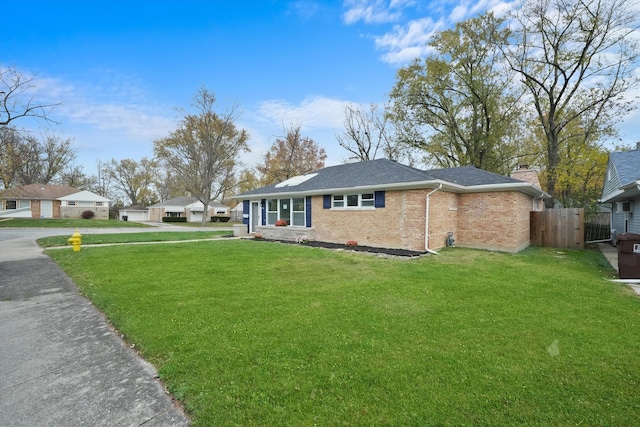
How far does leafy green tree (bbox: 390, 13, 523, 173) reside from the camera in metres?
20.8

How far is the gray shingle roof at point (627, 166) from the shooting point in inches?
410

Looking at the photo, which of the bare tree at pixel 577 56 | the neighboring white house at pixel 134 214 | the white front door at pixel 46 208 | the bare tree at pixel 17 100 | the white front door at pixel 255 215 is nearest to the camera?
the bare tree at pixel 17 100

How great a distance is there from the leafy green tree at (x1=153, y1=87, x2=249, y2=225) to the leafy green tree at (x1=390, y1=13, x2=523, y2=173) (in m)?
18.4

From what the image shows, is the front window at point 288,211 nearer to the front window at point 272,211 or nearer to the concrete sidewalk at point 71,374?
the front window at point 272,211

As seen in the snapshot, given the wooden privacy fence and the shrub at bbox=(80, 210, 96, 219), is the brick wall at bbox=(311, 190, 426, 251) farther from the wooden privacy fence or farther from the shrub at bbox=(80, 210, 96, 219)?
the shrub at bbox=(80, 210, 96, 219)

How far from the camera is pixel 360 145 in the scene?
29469 mm

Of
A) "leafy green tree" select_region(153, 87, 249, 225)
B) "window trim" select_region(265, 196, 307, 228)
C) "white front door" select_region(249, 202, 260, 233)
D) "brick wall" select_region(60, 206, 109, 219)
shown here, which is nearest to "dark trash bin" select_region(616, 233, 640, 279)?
"window trim" select_region(265, 196, 307, 228)

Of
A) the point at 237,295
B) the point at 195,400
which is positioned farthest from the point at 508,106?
the point at 195,400

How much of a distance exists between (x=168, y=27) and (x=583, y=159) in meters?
27.6

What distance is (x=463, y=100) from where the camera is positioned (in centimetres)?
2247

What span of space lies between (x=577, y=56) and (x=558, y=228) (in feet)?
37.8

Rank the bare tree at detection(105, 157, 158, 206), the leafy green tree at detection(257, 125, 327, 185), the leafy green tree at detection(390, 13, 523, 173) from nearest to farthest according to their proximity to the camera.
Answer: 1. the leafy green tree at detection(390, 13, 523, 173)
2. the leafy green tree at detection(257, 125, 327, 185)
3. the bare tree at detection(105, 157, 158, 206)

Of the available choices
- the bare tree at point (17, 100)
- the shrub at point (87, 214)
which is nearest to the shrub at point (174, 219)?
the shrub at point (87, 214)

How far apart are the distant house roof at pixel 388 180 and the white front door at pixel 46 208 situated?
1424 inches
